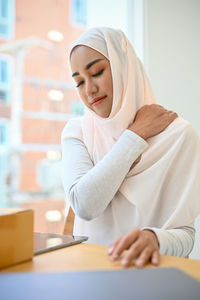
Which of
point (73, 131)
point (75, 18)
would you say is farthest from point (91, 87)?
point (75, 18)

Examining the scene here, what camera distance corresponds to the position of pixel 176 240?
99 cm

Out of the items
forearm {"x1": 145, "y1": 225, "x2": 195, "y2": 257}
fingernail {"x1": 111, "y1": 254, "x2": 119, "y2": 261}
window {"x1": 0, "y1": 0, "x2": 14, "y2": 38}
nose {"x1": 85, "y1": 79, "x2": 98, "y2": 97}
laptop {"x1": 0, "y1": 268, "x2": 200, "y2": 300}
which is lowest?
forearm {"x1": 145, "y1": 225, "x2": 195, "y2": 257}

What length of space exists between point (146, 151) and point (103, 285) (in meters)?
0.78

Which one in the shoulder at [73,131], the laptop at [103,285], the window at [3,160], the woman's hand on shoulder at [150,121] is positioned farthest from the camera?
the window at [3,160]

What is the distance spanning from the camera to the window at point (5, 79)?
225cm

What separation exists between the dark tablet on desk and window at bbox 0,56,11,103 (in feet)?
5.19

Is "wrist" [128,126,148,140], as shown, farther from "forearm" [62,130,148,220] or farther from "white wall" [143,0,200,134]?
"white wall" [143,0,200,134]

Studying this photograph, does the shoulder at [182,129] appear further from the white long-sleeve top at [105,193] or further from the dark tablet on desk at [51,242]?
the dark tablet on desk at [51,242]

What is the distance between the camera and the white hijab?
3.85 feet

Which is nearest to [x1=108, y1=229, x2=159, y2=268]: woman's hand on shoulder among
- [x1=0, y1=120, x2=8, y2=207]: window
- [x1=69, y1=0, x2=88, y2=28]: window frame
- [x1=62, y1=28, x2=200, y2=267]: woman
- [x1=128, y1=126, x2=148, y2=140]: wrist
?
[x1=62, y1=28, x2=200, y2=267]: woman

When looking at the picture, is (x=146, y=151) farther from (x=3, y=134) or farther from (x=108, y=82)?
(x=3, y=134)

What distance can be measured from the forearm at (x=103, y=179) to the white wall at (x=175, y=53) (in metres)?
1.29

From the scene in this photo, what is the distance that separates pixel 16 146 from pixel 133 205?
1323mm

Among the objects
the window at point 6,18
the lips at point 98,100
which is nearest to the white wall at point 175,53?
the window at point 6,18
